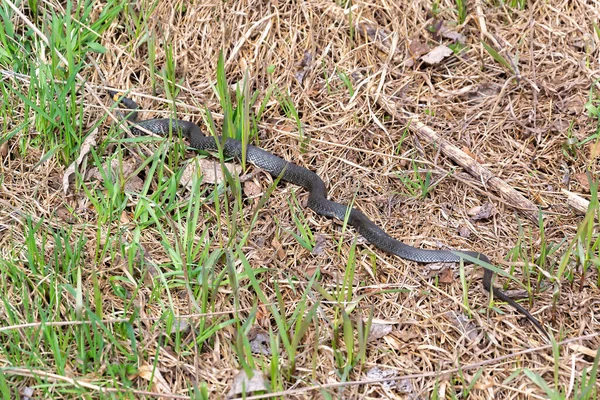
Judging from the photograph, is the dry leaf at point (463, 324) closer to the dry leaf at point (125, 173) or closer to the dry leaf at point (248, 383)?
the dry leaf at point (248, 383)

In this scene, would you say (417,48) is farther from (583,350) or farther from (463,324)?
(583,350)

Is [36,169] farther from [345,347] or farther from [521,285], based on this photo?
[521,285]

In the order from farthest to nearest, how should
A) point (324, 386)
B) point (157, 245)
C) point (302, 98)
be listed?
point (302, 98)
point (157, 245)
point (324, 386)

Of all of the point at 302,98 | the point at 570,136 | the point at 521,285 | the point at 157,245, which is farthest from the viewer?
the point at 302,98

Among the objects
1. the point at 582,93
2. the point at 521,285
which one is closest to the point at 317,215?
the point at 521,285

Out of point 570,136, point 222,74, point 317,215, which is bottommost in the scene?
point 317,215

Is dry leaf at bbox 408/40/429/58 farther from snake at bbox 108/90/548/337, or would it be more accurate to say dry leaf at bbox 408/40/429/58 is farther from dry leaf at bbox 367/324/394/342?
dry leaf at bbox 367/324/394/342

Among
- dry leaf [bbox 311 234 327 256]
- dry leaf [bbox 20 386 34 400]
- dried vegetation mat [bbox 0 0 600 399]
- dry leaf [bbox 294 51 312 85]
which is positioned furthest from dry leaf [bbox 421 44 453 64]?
dry leaf [bbox 20 386 34 400]
